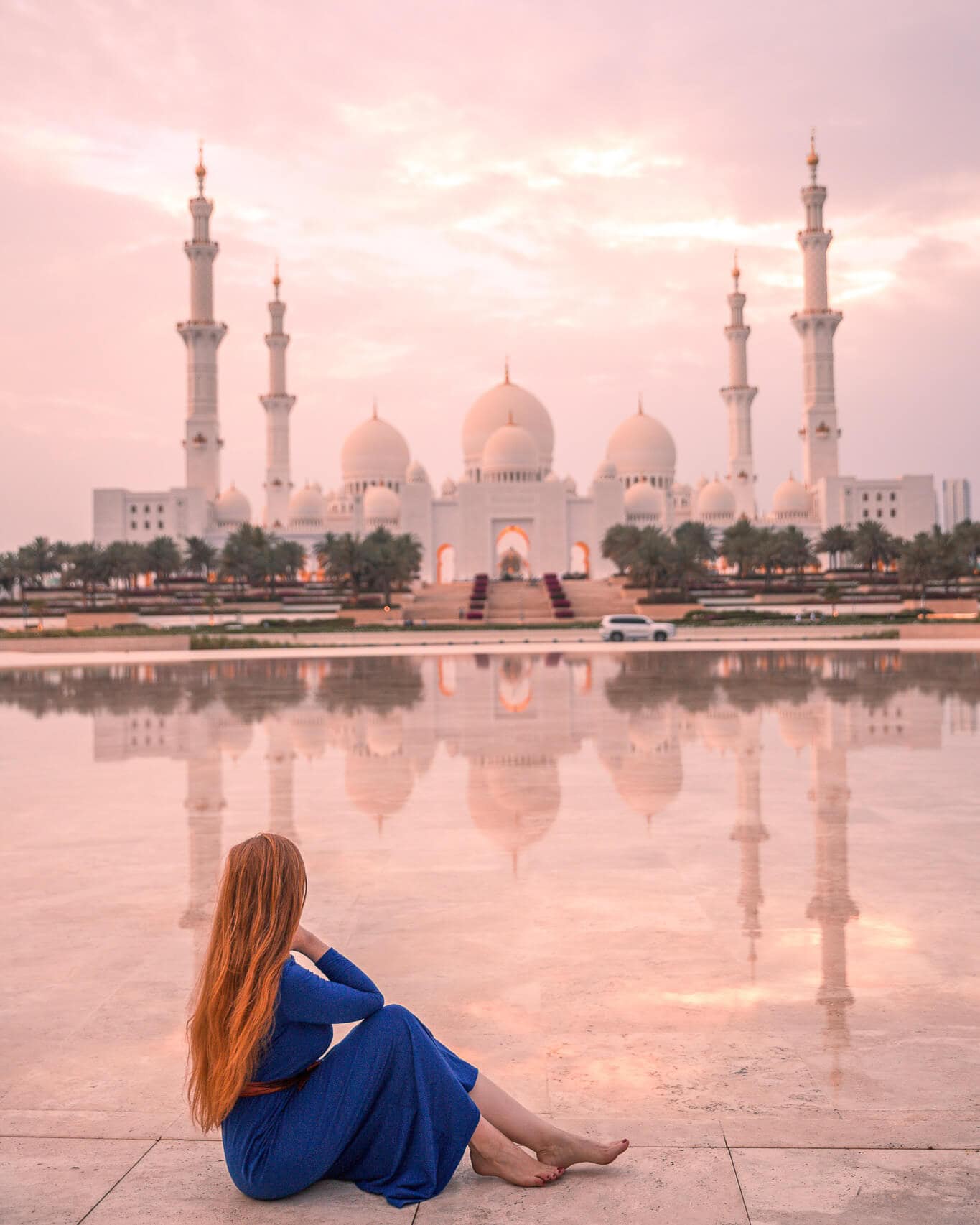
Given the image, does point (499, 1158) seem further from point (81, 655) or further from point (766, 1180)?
point (81, 655)

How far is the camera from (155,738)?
46.8 ft

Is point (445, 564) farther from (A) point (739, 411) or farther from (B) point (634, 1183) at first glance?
(B) point (634, 1183)

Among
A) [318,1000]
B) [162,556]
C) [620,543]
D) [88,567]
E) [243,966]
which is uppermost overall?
[620,543]

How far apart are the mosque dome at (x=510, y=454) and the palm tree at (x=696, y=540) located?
12553 mm

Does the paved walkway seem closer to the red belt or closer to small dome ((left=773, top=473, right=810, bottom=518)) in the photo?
the red belt

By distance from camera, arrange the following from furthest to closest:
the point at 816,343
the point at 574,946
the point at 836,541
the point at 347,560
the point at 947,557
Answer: the point at 816,343 → the point at 836,541 → the point at 347,560 → the point at 947,557 → the point at 574,946

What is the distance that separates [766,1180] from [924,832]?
17.1 ft

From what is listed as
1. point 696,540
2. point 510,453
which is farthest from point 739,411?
point 696,540

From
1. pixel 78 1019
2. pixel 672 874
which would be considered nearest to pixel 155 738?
pixel 672 874

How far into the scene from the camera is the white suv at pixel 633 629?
39594 millimetres

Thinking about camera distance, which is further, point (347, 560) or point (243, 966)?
point (347, 560)

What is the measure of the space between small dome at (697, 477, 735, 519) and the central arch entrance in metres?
13.7

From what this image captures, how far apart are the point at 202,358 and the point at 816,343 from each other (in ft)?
133

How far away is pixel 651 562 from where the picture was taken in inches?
2124
